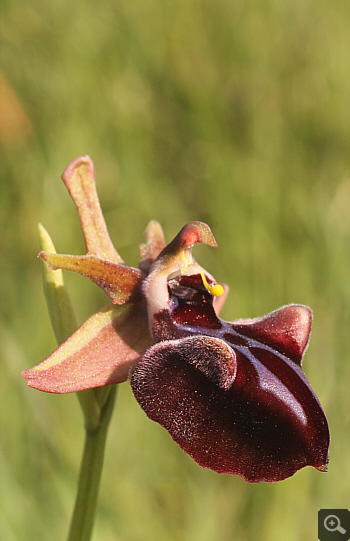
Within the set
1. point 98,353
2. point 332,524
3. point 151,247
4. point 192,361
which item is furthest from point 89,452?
point 332,524

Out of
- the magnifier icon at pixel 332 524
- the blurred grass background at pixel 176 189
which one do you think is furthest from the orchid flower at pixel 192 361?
the magnifier icon at pixel 332 524

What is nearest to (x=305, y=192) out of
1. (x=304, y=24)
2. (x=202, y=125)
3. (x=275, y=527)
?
(x=202, y=125)

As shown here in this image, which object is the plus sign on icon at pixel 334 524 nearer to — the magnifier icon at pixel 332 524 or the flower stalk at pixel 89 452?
the magnifier icon at pixel 332 524

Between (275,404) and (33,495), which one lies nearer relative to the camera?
(275,404)

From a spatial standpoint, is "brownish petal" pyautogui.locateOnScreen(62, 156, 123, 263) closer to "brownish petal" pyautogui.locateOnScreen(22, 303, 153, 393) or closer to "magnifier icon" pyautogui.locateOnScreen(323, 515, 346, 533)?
"brownish petal" pyautogui.locateOnScreen(22, 303, 153, 393)

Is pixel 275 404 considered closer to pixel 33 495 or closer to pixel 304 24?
pixel 33 495

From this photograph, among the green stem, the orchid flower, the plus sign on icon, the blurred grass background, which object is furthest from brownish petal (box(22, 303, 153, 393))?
the plus sign on icon
